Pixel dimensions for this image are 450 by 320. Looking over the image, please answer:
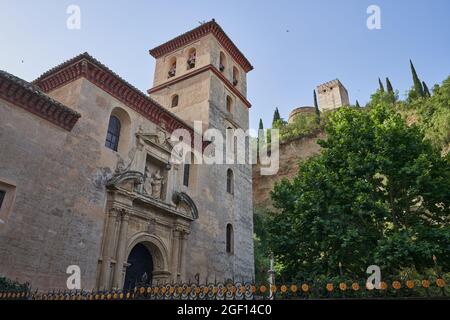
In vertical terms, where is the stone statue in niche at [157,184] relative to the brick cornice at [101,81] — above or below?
below

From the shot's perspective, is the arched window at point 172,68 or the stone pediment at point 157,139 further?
the arched window at point 172,68

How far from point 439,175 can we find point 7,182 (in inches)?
550

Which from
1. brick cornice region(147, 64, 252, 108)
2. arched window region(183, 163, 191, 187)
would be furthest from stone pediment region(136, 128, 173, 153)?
brick cornice region(147, 64, 252, 108)

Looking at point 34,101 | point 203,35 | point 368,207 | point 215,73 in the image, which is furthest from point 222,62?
point 368,207

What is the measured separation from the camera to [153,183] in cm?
1399

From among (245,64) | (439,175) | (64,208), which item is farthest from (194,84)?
(439,175)

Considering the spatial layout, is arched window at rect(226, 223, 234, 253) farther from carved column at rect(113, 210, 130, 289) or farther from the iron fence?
the iron fence

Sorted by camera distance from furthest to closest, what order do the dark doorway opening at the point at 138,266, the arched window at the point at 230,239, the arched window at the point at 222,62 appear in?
the arched window at the point at 222,62
the arched window at the point at 230,239
the dark doorway opening at the point at 138,266

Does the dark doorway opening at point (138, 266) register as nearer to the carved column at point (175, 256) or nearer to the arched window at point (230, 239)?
the carved column at point (175, 256)

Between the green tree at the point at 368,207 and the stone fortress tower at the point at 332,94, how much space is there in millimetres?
49089

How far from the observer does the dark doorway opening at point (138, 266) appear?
1262 centimetres

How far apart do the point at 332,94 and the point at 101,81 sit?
2183 inches

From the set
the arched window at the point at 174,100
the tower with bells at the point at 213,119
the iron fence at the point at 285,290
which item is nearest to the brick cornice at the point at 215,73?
the tower with bells at the point at 213,119

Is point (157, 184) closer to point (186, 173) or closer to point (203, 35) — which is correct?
point (186, 173)
